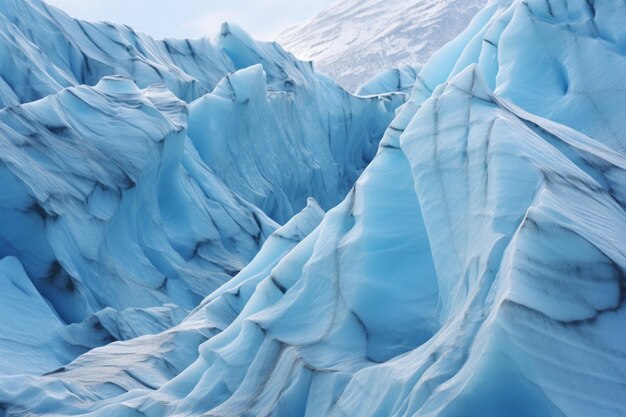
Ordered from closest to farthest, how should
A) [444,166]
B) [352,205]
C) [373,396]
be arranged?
[373,396] → [444,166] → [352,205]

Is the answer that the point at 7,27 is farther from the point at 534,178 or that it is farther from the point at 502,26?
the point at 534,178

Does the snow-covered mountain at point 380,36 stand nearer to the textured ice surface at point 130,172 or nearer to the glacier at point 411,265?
the textured ice surface at point 130,172

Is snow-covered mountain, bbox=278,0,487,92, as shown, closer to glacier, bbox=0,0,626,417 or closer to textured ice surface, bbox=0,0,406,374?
textured ice surface, bbox=0,0,406,374

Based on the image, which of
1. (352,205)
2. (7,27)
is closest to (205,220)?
(7,27)

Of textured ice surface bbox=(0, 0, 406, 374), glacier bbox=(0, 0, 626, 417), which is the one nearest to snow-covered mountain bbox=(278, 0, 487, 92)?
textured ice surface bbox=(0, 0, 406, 374)

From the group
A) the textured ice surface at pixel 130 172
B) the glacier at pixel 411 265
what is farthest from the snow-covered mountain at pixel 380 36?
the glacier at pixel 411 265
